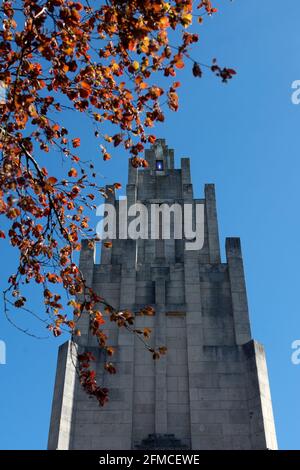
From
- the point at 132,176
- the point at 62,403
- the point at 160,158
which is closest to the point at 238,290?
the point at 62,403

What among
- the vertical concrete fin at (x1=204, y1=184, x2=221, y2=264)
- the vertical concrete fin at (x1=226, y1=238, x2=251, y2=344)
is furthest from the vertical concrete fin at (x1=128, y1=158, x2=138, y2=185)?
the vertical concrete fin at (x1=226, y1=238, x2=251, y2=344)

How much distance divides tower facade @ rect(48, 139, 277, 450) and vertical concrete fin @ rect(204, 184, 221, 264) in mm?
54

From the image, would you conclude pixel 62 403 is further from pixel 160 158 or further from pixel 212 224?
pixel 160 158

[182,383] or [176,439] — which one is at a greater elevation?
[182,383]

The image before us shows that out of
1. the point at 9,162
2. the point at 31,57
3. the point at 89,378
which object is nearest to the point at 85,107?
the point at 31,57

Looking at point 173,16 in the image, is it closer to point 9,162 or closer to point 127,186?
point 9,162

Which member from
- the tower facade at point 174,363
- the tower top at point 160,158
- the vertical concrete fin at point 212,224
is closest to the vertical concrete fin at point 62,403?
the tower facade at point 174,363

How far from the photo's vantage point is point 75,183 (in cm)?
1181

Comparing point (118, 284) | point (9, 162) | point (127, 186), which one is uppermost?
point (127, 186)

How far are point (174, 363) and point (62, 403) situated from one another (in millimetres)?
4657

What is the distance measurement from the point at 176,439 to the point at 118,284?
6991mm

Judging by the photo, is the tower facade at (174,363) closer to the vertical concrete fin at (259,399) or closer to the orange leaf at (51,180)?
the vertical concrete fin at (259,399)

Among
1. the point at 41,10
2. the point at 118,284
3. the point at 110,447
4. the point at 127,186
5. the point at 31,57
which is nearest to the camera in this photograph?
the point at 41,10

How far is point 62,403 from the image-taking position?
17453 millimetres
